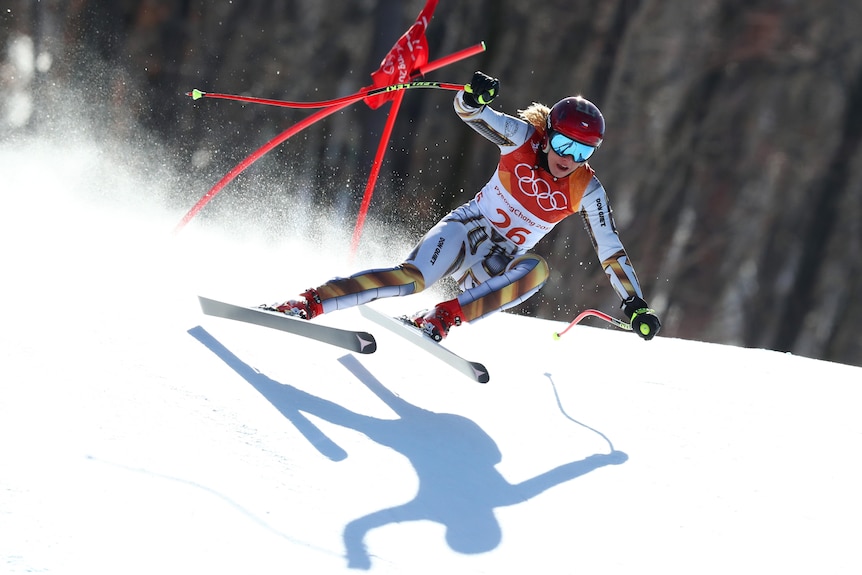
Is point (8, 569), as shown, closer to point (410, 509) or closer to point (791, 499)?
point (410, 509)

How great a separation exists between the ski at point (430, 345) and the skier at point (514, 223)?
90mm

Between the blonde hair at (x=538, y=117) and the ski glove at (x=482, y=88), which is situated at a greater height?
the blonde hair at (x=538, y=117)

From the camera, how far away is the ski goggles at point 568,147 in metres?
4.55

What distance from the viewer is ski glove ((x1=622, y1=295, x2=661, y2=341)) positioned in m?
4.52

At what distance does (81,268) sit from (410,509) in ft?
7.99

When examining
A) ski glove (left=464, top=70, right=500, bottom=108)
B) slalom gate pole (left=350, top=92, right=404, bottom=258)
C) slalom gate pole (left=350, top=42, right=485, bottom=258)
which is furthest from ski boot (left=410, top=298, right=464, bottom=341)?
slalom gate pole (left=350, top=92, right=404, bottom=258)

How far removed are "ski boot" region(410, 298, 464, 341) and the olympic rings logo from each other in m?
0.73

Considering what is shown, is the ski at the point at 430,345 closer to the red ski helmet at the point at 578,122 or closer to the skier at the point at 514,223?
the skier at the point at 514,223

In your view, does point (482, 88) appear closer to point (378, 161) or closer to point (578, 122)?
point (578, 122)

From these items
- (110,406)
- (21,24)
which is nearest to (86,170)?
(110,406)

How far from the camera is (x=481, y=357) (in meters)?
4.92

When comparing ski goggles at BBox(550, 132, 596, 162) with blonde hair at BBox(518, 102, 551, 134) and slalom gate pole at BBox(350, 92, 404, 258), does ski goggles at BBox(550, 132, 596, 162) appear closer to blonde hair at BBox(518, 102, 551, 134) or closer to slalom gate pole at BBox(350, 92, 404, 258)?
blonde hair at BBox(518, 102, 551, 134)

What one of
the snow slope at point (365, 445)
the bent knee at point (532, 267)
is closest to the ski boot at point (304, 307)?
the snow slope at point (365, 445)

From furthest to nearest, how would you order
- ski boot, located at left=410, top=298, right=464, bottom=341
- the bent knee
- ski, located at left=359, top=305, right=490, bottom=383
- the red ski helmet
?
the bent knee < the red ski helmet < ski boot, located at left=410, top=298, right=464, bottom=341 < ski, located at left=359, top=305, right=490, bottom=383
